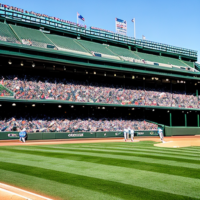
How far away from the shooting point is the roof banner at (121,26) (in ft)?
153

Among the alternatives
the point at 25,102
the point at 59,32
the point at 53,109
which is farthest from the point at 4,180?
the point at 59,32

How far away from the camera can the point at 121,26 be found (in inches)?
1859

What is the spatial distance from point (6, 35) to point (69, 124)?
42.7ft

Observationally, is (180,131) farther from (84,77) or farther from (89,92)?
(84,77)

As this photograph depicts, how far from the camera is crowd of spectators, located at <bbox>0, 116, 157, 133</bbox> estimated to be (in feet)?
88.4

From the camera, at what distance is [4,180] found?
698cm

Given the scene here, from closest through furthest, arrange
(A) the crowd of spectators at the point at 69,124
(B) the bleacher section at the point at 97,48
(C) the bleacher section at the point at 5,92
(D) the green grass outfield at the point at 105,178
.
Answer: (D) the green grass outfield at the point at 105,178 → (C) the bleacher section at the point at 5,92 → (A) the crowd of spectators at the point at 69,124 → (B) the bleacher section at the point at 97,48

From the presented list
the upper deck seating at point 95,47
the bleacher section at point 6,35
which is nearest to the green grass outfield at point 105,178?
the bleacher section at point 6,35

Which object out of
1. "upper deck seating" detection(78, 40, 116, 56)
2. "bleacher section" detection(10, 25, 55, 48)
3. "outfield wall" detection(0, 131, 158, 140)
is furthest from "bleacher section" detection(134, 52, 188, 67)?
"bleacher section" detection(10, 25, 55, 48)

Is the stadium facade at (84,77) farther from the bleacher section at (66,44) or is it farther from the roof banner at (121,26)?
the roof banner at (121,26)

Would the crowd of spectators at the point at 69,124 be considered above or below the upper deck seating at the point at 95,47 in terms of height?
below

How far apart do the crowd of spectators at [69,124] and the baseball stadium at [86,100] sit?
0.11 m

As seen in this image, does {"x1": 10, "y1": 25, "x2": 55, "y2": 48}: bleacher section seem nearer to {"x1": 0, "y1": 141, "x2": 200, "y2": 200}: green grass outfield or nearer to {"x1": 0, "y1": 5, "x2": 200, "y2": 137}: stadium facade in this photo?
{"x1": 0, "y1": 5, "x2": 200, "y2": 137}: stadium facade

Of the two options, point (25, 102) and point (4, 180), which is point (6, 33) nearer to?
point (25, 102)
